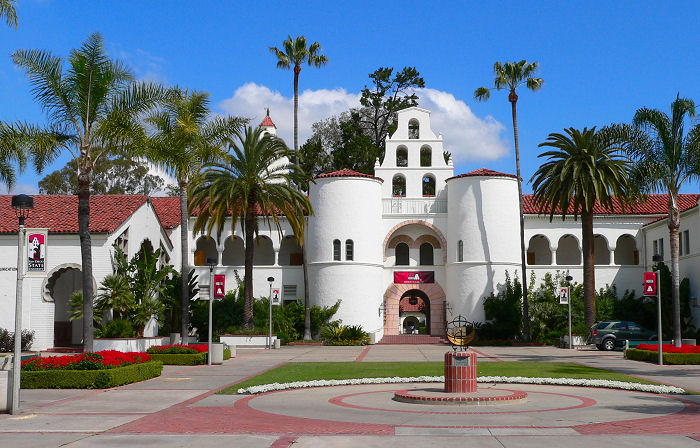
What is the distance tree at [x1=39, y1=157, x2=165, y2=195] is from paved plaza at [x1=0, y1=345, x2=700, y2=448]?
180ft

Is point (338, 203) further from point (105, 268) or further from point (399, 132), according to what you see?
point (105, 268)

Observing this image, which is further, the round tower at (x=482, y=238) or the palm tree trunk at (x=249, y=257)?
the round tower at (x=482, y=238)

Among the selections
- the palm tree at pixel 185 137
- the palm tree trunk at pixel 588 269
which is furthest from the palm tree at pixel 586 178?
the palm tree at pixel 185 137

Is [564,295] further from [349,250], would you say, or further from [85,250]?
[85,250]

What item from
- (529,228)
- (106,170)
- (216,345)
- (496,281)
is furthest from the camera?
(106,170)

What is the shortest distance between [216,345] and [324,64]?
2546 cm

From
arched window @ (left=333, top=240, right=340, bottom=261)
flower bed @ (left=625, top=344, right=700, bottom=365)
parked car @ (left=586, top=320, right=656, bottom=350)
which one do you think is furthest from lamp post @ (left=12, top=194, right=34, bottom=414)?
arched window @ (left=333, top=240, right=340, bottom=261)

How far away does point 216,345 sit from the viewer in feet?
96.6

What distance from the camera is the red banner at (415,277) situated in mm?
49000

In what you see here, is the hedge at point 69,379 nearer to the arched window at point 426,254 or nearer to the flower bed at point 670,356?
the flower bed at point 670,356

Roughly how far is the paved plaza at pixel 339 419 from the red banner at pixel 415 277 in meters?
28.4

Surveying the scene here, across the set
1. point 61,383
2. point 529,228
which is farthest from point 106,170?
point 61,383

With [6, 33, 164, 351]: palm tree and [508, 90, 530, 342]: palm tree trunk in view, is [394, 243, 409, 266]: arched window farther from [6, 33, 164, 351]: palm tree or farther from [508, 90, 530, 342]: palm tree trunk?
[6, 33, 164, 351]: palm tree

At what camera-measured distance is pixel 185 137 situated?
102 feet
